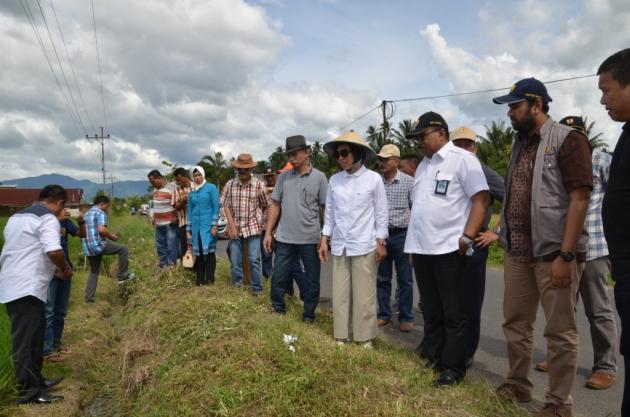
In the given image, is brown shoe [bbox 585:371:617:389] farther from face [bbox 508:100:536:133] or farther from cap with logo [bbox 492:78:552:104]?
cap with logo [bbox 492:78:552:104]

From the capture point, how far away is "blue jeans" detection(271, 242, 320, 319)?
480 centimetres

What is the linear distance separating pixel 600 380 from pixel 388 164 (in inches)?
114

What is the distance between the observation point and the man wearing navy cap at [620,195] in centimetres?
203

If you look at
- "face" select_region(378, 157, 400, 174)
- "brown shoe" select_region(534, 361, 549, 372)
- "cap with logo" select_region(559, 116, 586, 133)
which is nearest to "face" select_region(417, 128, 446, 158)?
"cap with logo" select_region(559, 116, 586, 133)

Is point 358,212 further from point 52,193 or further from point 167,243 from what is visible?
point 167,243

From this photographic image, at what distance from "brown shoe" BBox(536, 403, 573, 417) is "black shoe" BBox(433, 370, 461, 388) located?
574 millimetres

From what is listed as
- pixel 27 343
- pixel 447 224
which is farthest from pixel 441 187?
pixel 27 343

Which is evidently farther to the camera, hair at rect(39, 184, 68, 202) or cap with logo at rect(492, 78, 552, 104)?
hair at rect(39, 184, 68, 202)

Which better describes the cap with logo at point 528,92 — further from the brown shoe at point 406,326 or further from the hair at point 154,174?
the hair at point 154,174

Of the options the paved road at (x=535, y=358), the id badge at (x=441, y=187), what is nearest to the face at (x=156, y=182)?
the paved road at (x=535, y=358)

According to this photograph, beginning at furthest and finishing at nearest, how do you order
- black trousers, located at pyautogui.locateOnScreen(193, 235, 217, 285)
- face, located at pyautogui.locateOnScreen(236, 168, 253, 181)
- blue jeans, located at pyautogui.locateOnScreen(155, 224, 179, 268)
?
blue jeans, located at pyautogui.locateOnScreen(155, 224, 179, 268) < black trousers, located at pyautogui.locateOnScreen(193, 235, 217, 285) < face, located at pyautogui.locateOnScreen(236, 168, 253, 181)

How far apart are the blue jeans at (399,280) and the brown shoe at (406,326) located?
0.18ft

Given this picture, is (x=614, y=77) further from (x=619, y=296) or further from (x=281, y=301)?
(x=281, y=301)

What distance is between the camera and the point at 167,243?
7754mm
